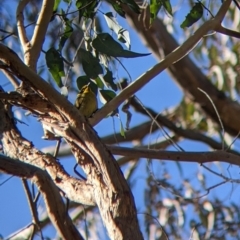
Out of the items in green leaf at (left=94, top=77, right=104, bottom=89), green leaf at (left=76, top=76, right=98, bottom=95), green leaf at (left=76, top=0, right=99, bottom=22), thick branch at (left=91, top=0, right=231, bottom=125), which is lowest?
thick branch at (left=91, top=0, right=231, bottom=125)

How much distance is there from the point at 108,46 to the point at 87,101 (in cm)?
27

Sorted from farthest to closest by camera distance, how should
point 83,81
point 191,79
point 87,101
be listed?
point 191,79
point 87,101
point 83,81

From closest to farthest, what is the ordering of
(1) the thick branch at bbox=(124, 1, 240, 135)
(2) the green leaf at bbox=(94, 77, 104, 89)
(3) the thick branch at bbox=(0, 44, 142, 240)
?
(3) the thick branch at bbox=(0, 44, 142, 240)
(2) the green leaf at bbox=(94, 77, 104, 89)
(1) the thick branch at bbox=(124, 1, 240, 135)

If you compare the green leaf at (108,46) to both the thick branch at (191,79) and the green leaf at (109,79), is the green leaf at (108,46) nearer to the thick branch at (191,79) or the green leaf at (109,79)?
the green leaf at (109,79)

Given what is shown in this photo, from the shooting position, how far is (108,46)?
5.16ft

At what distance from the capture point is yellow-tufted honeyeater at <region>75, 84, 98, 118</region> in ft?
5.81

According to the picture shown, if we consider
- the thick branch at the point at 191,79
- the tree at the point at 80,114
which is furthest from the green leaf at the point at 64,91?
the thick branch at the point at 191,79

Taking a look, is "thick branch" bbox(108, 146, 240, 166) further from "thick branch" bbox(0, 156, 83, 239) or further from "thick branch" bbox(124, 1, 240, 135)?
"thick branch" bbox(124, 1, 240, 135)

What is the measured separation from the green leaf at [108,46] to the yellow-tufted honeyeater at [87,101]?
189mm

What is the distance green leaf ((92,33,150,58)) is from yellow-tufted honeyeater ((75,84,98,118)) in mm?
189

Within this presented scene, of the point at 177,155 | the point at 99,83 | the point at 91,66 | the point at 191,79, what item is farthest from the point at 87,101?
the point at 191,79

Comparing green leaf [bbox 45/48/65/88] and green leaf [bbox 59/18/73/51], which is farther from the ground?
green leaf [bbox 59/18/73/51]

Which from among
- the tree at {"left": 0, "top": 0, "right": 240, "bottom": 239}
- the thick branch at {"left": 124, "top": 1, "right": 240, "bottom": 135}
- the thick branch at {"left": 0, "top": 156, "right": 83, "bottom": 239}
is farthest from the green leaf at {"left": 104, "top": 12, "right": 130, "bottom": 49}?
the thick branch at {"left": 124, "top": 1, "right": 240, "bottom": 135}

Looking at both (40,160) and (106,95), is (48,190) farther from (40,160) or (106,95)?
(106,95)
